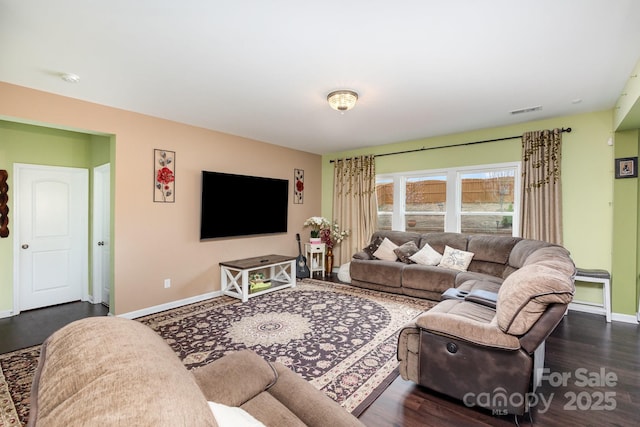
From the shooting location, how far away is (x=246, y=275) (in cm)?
427

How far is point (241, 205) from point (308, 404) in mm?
3922

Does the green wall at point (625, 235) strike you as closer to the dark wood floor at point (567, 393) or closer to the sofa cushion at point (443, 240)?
the dark wood floor at point (567, 393)

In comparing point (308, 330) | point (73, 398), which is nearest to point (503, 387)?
point (308, 330)

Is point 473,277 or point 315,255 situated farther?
point 315,255

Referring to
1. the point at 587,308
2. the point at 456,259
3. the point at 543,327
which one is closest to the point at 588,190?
the point at 587,308

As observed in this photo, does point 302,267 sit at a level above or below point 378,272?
below

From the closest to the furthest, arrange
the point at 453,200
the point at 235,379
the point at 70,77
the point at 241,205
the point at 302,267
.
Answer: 1. the point at 235,379
2. the point at 70,77
3. the point at 241,205
4. the point at 453,200
5. the point at 302,267

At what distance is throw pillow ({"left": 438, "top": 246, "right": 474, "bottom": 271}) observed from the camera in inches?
170

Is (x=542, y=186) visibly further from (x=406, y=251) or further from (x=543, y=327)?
(x=543, y=327)

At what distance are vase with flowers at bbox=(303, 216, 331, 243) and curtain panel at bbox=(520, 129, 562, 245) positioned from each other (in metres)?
3.33

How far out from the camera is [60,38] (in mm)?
2166

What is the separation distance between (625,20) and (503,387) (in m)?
2.51

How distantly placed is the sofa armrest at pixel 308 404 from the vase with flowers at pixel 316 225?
4.37m

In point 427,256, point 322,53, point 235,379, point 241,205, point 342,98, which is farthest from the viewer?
point 241,205
